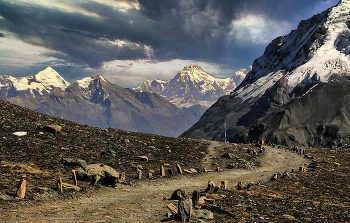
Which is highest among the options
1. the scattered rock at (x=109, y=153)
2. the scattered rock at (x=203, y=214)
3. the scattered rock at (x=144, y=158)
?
the scattered rock at (x=109, y=153)

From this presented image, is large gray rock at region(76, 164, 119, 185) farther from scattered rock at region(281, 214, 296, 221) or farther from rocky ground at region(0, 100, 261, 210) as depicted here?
scattered rock at region(281, 214, 296, 221)

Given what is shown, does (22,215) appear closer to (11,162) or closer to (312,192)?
(11,162)

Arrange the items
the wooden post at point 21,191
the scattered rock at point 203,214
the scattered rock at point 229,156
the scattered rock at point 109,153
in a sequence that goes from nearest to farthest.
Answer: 1. the scattered rock at point 203,214
2. the wooden post at point 21,191
3. the scattered rock at point 109,153
4. the scattered rock at point 229,156

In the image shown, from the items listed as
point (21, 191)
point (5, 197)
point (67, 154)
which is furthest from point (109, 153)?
point (5, 197)

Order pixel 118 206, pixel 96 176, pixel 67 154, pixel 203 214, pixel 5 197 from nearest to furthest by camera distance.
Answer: pixel 203 214
pixel 5 197
pixel 118 206
pixel 96 176
pixel 67 154

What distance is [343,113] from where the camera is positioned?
632 feet

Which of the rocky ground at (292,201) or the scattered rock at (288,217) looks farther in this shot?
the rocky ground at (292,201)

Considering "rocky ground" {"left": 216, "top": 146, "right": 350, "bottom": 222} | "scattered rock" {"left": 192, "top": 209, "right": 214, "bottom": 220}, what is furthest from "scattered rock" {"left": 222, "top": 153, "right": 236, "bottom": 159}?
"scattered rock" {"left": 192, "top": 209, "right": 214, "bottom": 220}

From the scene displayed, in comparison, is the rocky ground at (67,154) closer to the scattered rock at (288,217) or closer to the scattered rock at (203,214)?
the scattered rock at (203,214)

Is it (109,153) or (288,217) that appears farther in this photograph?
(109,153)

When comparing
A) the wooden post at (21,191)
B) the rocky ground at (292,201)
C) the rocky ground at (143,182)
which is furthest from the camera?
the wooden post at (21,191)

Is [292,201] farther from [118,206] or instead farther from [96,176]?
[96,176]

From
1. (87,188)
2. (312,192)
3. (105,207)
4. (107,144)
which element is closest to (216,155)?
(107,144)

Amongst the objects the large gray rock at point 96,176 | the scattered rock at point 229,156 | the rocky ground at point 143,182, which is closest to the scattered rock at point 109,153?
the rocky ground at point 143,182
